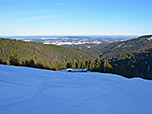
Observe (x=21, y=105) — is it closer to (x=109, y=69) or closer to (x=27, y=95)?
(x=27, y=95)

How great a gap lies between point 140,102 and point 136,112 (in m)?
0.69

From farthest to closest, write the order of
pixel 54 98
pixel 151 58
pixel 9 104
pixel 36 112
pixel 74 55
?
pixel 74 55, pixel 151 58, pixel 54 98, pixel 9 104, pixel 36 112

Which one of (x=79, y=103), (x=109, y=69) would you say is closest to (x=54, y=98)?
(x=79, y=103)

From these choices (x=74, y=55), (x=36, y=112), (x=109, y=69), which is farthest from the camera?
(x=74, y=55)

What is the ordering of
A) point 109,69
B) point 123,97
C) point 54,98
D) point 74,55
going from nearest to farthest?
1. point 54,98
2. point 123,97
3. point 109,69
4. point 74,55

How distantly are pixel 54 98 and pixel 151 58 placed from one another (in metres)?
81.9

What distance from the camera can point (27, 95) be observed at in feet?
11.4

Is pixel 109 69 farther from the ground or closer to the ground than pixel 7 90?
closer to the ground

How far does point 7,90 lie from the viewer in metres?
3.61

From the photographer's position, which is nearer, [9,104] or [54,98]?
[9,104]

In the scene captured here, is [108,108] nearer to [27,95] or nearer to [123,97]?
[123,97]

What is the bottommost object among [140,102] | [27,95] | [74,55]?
[74,55]

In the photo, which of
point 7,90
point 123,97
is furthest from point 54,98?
point 123,97

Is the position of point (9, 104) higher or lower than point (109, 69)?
higher
